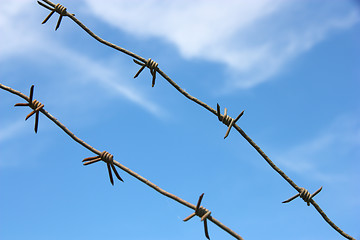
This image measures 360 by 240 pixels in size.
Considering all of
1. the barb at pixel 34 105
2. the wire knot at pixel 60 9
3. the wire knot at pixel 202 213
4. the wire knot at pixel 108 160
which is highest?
the wire knot at pixel 60 9

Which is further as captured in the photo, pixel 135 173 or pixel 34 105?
pixel 34 105

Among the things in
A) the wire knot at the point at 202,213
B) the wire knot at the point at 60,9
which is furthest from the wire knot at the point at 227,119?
the wire knot at the point at 60,9

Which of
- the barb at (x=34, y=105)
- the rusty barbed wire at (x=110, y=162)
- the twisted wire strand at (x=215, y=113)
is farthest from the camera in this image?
the twisted wire strand at (x=215, y=113)

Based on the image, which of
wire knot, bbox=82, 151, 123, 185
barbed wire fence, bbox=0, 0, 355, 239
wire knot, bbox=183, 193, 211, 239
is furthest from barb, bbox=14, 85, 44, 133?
wire knot, bbox=183, 193, 211, 239

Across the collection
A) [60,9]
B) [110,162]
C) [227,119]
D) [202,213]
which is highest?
[60,9]

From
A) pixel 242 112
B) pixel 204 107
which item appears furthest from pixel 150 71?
pixel 242 112

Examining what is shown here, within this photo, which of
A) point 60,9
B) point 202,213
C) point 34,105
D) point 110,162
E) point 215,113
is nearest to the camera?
point 202,213

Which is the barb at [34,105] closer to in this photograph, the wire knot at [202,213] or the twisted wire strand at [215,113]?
the twisted wire strand at [215,113]

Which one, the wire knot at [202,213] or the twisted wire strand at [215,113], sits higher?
the twisted wire strand at [215,113]

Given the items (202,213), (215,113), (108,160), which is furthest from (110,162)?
(215,113)

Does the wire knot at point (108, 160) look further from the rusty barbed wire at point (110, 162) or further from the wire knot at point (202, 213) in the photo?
the wire knot at point (202, 213)

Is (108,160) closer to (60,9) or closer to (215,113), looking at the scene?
(215,113)

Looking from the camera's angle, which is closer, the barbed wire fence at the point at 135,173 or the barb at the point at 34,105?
the barbed wire fence at the point at 135,173

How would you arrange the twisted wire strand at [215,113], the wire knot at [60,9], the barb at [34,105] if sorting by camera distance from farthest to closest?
the wire knot at [60,9] < the twisted wire strand at [215,113] < the barb at [34,105]
